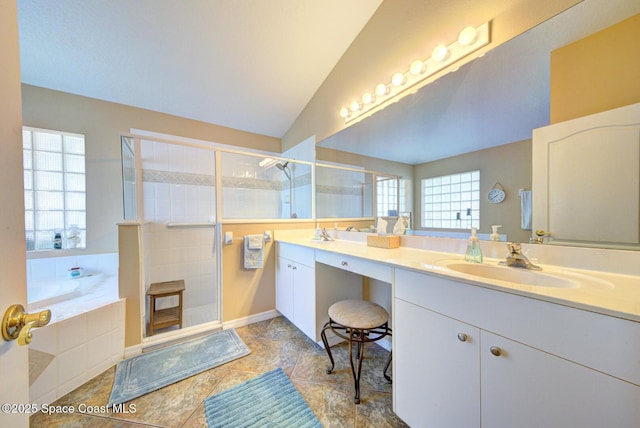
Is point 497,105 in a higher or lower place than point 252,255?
higher

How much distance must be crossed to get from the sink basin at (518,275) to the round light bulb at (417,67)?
1309 mm

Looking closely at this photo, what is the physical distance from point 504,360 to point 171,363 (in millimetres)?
2030

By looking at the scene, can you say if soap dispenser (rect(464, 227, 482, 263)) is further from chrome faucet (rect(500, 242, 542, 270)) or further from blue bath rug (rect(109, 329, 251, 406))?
blue bath rug (rect(109, 329, 251, 406))

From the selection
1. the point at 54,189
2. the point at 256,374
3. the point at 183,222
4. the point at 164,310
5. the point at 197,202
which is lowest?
the point at 256,374

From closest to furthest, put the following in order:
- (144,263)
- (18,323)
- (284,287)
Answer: (18,323) < (144,263) < (284,287)

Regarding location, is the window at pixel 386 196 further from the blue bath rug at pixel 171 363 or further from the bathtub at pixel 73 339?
the bathtub at pixel 73 339

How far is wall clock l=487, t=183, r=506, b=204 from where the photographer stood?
1.16m

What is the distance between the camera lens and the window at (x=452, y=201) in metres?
1.26

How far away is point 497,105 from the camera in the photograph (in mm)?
1188

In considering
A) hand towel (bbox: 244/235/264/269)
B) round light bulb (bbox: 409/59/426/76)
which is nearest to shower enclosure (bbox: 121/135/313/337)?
hand towel (bbox: 244/235/264/269)

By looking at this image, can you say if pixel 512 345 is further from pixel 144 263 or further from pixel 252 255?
pixel 144 263

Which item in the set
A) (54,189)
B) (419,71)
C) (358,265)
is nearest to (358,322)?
(358,265)

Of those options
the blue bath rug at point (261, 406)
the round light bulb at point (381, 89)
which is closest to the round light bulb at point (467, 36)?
the round light bulb at point (381, 89)

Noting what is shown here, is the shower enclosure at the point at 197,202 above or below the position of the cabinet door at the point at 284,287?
above
